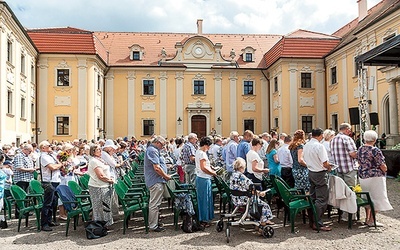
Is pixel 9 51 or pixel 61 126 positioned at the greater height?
pixel 9 51

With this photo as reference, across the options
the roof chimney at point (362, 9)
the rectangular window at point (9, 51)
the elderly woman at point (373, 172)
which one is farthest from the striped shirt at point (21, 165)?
the roof chimney at point (362, 9)

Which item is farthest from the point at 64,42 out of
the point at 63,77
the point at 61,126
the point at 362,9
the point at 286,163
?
the point at 286,163

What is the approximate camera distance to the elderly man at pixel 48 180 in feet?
24.2

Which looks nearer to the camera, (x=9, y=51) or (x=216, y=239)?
(x=216, y=239)

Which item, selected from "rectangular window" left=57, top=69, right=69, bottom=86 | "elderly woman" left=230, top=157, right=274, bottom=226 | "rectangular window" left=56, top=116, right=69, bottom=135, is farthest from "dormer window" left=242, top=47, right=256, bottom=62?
"elderly woman" left=230, top=157, right=274, bottom=226

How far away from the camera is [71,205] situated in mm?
7402

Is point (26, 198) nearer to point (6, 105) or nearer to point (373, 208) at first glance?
point (373, 208)

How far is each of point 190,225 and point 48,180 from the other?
116 inches

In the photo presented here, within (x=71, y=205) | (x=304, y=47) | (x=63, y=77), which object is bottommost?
(x=71, y=205)

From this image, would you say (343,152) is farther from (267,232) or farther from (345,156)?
(267,232)

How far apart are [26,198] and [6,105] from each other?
39.3ft

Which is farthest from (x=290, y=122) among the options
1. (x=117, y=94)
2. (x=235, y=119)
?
(x=117, y=94)

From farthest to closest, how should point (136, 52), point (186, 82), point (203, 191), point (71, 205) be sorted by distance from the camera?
point (136, 52) → point (186, 82) → point (71, 205) → point (203, 191)

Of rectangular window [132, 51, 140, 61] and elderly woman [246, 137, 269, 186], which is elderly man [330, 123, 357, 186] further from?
rectangular window [132, 51, 140, 61]
